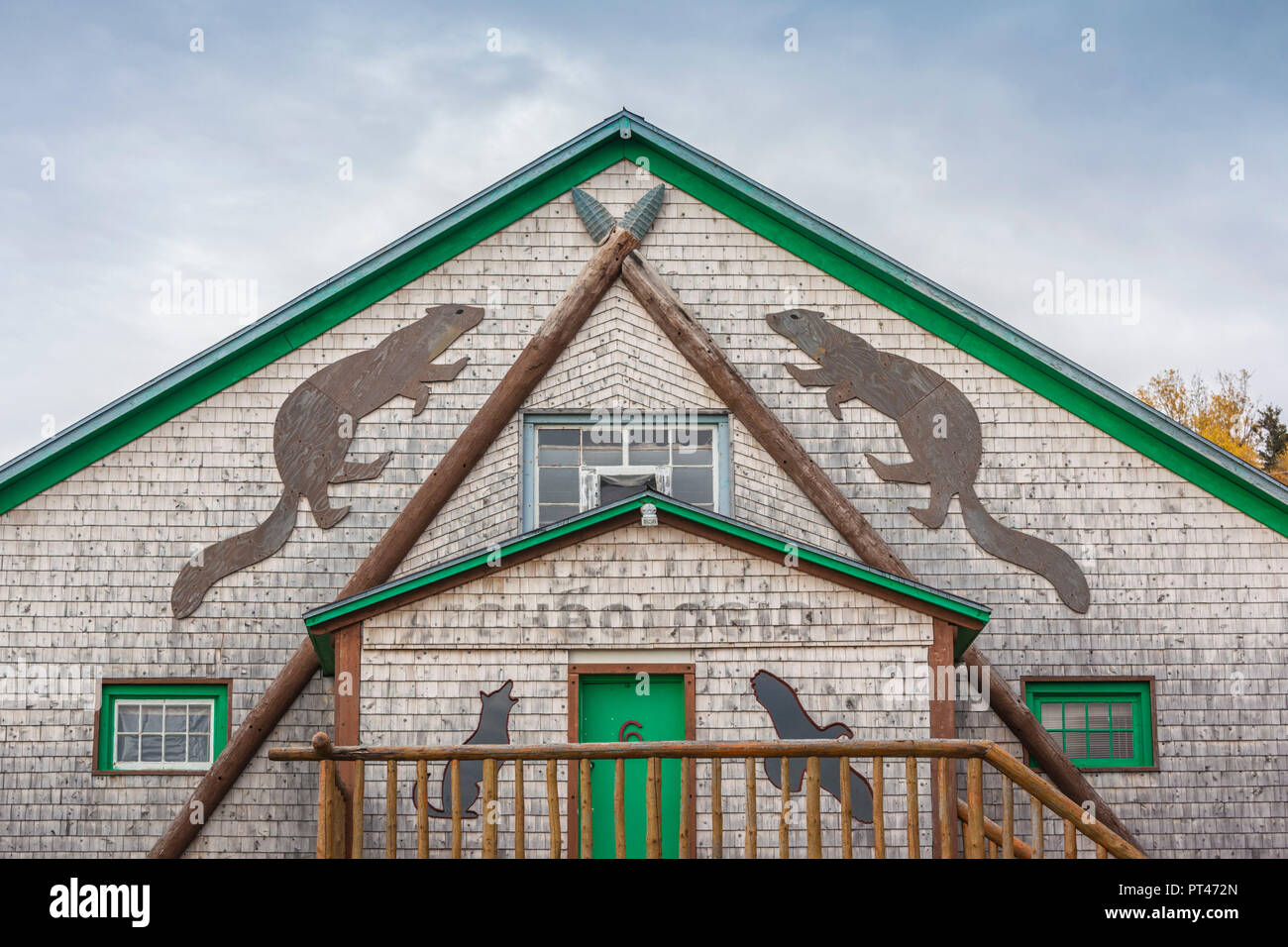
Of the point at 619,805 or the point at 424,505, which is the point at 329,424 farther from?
the point at 619,805

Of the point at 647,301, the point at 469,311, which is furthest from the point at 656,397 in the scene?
the point at 469,311

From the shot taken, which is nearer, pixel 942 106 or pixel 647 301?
pixel 647 301

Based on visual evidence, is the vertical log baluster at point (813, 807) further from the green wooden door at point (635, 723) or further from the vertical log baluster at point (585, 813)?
the green wooden door at point (635, 723)

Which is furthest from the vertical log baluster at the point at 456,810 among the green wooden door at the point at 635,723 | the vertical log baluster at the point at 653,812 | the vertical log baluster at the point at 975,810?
the vertical log baluster at the point at 975,810

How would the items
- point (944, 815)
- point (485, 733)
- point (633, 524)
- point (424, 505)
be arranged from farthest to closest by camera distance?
point (424, 505) → point (633, 524) → point (485, 733) → point (944, 815)

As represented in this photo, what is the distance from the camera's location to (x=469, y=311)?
13.1 m

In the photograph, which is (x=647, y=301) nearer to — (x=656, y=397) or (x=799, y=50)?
(x=656, y=397)

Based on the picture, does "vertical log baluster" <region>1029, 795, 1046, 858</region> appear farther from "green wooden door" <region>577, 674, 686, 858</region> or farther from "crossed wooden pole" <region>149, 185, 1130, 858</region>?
"crossed wooden pole" <region>149, 185, 1130, 858</region>

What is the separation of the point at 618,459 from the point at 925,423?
3.08m

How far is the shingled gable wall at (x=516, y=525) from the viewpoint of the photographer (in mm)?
12156

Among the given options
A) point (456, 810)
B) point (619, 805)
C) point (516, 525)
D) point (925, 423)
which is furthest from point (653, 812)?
point (925, 423)

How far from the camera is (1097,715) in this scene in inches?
496

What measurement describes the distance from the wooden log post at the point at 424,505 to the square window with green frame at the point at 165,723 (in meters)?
0.33
